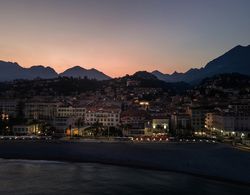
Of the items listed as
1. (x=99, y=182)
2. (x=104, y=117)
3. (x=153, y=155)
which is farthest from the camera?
(x=104, y=117)

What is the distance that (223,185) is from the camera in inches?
985

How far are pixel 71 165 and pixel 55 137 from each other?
68.0ft

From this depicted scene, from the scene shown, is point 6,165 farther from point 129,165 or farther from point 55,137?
point 55,137

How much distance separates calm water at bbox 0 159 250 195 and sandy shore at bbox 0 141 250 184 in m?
2.18

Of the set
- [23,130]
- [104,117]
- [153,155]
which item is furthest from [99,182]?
[104,117]

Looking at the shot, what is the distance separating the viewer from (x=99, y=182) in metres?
25.7

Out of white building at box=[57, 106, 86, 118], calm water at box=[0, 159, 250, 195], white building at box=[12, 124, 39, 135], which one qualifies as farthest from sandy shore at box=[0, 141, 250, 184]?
white building at box=[57, 106, 86, 118]

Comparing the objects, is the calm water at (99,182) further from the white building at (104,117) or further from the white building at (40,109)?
the white building at (40,109)

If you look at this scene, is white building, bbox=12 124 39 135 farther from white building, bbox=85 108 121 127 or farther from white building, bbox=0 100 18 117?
white building, bbox=0 100 18 117

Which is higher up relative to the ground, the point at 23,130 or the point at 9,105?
the point at 9,105

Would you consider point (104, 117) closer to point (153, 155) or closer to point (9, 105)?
point (9, 105)

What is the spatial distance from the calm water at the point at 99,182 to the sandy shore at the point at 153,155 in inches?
85.9

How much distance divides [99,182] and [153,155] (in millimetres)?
11838

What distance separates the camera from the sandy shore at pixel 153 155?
30.3 meters
